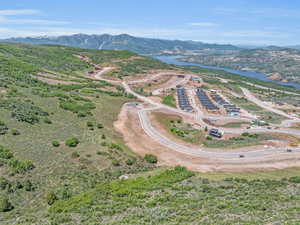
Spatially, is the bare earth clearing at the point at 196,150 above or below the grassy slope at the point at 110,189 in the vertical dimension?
below

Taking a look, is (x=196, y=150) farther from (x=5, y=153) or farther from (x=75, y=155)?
(x=5, y=153)

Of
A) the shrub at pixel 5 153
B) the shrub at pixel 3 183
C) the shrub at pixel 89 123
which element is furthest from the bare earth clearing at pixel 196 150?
the shrub at pixel 3 183

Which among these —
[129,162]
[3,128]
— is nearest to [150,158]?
[129,162]

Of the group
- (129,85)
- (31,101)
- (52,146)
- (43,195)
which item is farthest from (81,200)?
(129,85)

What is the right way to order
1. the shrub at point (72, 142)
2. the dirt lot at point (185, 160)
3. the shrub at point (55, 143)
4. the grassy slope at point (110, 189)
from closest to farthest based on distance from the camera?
1. the grassy slope at point (110, 189)
2. the shrub at point (55, 143)
3. the shrub at point (72, 142)
4. the dirt lot at point (185, 160)

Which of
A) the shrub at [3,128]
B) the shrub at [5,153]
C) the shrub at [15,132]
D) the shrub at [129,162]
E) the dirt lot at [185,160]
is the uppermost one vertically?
the shrub at [3,128]

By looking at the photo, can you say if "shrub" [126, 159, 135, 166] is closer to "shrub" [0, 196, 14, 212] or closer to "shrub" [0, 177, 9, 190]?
"shrub" [0, 177, 9, 190]

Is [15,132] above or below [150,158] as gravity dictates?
above

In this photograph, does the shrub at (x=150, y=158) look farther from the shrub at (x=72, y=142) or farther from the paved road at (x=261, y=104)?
the paved road at (x=261, y=104)

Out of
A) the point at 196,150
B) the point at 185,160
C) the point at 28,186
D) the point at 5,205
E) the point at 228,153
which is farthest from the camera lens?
the point at 196,150

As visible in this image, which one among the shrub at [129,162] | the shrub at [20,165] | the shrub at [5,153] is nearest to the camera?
the shrub at [20,165]

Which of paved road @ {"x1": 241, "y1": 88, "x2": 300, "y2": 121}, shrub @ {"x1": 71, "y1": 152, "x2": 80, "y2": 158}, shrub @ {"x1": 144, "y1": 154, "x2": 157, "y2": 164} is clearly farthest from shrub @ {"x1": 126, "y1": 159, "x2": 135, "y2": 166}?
paved road @ {"x1": 241, "y1": 88, "x2": 300, "y2": 121}
